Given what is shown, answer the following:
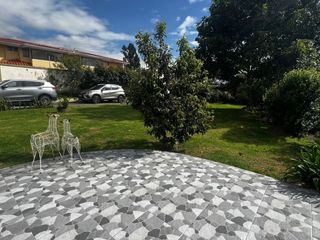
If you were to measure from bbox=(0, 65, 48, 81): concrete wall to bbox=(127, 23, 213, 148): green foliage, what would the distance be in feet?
63.4

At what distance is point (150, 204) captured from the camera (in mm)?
3934

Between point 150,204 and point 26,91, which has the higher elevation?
point 26,91

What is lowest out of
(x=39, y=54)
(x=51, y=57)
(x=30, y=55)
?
(x=51, y=57)

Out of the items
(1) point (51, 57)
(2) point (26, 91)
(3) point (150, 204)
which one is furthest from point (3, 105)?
(1) point (51, 57)

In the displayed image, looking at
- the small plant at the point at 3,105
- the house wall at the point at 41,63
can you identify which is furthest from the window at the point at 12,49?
the small plant at the point at 3,105

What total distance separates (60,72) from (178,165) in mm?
24382

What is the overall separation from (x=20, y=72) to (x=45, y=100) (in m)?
9.27

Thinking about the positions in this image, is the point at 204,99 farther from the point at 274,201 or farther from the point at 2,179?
the point at 2,179

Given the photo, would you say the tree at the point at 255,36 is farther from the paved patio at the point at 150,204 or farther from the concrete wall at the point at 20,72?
the concrete wall at the point at 20,72

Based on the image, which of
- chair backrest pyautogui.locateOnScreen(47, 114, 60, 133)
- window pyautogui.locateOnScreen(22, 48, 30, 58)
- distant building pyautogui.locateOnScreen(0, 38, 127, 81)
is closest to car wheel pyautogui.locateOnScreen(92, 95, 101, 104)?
distant building pyautogui.locateOnScreen(0, 38, 127, 81)

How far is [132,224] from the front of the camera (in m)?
3.39

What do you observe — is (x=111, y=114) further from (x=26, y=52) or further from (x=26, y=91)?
(x=26, y=52)

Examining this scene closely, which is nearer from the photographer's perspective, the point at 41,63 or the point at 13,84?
the point at 13,84

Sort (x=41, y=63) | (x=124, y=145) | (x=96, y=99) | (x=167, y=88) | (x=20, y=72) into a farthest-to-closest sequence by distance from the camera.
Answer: (x=41, y=63) → (x=20, y=72) → (x=96, y=99) → (x=124, y=145) → (x=167, y=88)
